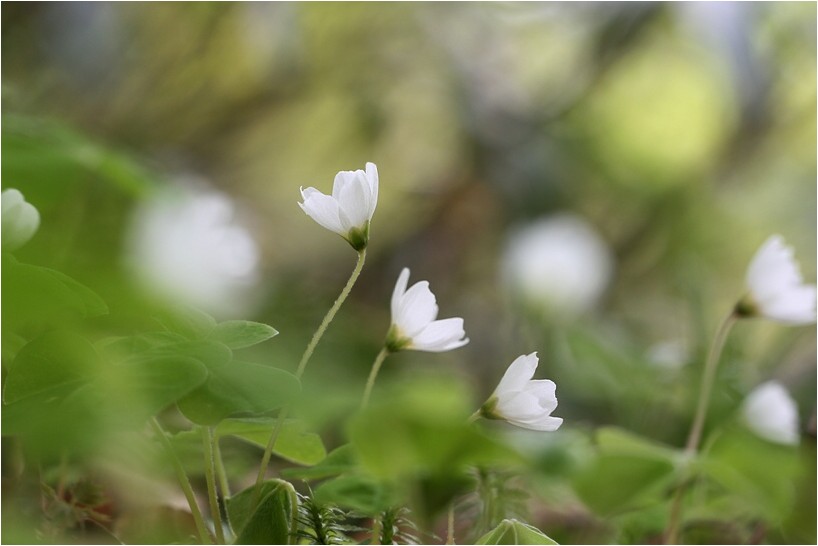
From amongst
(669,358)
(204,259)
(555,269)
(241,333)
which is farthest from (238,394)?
(555,269)

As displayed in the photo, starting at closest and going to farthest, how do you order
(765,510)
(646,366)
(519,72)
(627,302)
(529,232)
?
(765,510) → (646,366) → (529,232) → (627,302) → (519,72)

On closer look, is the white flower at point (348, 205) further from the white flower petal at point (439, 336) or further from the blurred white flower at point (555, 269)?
the blurred white flower at point (555, 269)

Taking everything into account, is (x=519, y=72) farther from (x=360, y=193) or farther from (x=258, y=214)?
(x=360, y=193)

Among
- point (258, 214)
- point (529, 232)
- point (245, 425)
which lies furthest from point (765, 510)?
point (258, 214)

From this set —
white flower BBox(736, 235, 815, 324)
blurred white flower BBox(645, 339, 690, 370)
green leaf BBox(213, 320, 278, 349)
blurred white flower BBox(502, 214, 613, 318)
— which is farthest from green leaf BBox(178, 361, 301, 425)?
blurred white flower BBox(502, 214, 613, 318)

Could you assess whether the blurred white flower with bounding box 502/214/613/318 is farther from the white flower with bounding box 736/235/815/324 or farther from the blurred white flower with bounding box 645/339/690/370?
the white flower with bounding box 736/235/815/324

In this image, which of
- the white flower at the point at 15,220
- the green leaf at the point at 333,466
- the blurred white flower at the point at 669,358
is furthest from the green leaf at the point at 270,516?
the blurred white flower at the point at 669,358

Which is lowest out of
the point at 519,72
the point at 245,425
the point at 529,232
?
the point at 245,425
